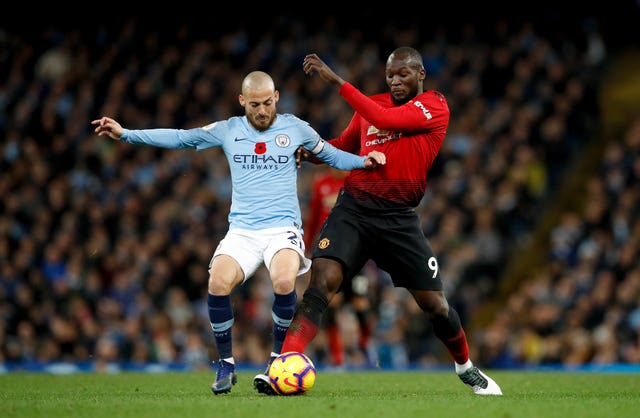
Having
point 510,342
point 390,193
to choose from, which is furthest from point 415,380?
point 510,342

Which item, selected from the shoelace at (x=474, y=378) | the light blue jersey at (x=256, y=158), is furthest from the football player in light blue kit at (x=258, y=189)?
the shoelace at (x=474, y=378)

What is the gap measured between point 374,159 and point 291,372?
178 cm

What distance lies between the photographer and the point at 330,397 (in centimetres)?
875

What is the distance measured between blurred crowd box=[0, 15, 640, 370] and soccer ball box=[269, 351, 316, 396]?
567 centimetres

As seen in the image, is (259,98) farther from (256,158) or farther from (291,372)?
(291,372)

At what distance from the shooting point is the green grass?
24.5 feet

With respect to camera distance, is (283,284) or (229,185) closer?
(283,284)

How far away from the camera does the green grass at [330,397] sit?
7480mm

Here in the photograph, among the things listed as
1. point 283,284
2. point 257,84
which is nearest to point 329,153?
point 257,84

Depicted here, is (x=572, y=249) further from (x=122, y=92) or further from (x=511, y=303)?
(x=122, y=92)

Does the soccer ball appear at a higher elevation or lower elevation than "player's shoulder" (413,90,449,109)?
lower

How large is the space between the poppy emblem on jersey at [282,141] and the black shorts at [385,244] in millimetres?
727

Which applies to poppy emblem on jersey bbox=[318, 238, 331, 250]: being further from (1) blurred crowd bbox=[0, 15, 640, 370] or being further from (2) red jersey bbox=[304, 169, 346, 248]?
(1) blurred crowd bbox=[0, 15, 640, 370]

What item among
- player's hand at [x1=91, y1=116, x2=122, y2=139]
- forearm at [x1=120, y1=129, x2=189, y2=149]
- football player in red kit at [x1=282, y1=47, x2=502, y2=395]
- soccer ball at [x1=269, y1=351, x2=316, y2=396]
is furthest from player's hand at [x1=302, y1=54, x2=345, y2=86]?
soccer ball at [x1=269, y1=351, x2=316, y2=396]
